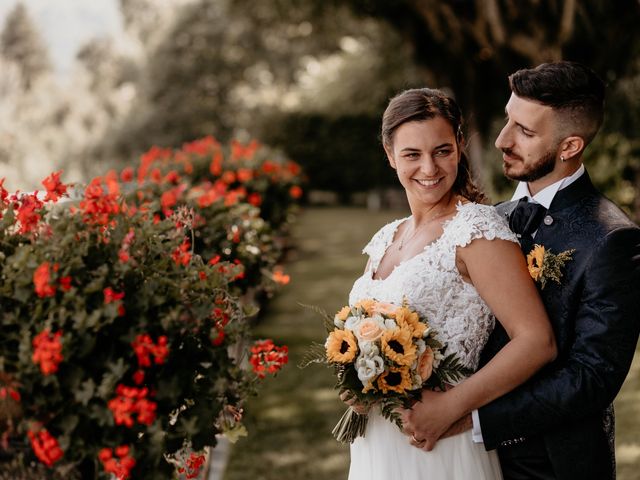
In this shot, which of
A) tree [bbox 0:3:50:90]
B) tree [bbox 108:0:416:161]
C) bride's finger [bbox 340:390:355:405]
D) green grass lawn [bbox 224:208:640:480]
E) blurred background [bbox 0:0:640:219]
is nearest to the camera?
bride's finger [bbox 340:390:355:405]

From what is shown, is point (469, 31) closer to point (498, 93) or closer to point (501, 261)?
point (498, 93)

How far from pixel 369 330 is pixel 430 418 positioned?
37 centimetres

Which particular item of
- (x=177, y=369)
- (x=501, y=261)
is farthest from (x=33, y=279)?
(x=501, y=261)

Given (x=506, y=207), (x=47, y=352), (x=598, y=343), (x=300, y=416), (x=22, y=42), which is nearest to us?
(x=47, y=352)

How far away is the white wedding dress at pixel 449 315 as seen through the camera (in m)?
2.37

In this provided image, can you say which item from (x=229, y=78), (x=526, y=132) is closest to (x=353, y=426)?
(x=526, y=132)

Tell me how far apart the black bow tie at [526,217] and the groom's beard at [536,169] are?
9 centimetres

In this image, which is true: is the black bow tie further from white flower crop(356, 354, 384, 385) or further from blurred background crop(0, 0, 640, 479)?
blurred background crop(0, 0, 640, 479)

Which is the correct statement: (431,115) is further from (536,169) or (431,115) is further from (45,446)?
(45,446)

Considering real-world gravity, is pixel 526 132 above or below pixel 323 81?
below

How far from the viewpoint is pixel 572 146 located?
2373 millimetres

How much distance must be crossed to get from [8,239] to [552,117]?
176 centimetres

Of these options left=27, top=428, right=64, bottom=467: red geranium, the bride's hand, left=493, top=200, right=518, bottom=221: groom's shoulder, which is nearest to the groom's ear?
left=493, top=200, right=518, bottom=221: groom's shoulder

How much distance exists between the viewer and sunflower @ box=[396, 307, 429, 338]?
2232 millimetres
